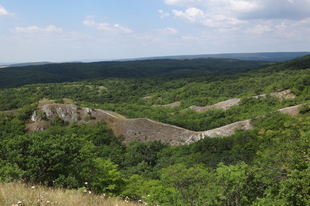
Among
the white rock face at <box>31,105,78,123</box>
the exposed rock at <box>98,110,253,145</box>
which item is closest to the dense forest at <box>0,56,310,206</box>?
the white rock face at <box>31,105,78,123</box>

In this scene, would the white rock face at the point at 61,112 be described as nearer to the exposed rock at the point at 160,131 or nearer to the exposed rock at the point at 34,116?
the exposed rock at the point at 34,116

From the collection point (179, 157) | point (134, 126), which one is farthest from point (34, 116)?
point (179, 157)

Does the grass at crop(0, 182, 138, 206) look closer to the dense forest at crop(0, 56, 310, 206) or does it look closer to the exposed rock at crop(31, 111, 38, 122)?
the dense forest at crop(0, 56, 310, 206)

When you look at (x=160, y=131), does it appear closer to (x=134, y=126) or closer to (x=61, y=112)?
(x=134, y=126)

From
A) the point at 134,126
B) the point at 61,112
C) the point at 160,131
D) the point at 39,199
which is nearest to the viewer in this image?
the point at 39,199

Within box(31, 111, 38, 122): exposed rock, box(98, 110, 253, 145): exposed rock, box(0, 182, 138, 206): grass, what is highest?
box(0, 182, 138, 206): grass

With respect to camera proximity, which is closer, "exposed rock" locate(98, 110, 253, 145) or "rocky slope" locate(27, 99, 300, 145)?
"exposed rock" locate(98, 110, 253, 145)

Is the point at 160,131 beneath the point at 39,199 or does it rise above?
beneath

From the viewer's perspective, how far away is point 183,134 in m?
51.1

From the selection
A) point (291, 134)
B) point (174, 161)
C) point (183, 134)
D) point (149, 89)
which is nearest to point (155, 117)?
point (183, 134)

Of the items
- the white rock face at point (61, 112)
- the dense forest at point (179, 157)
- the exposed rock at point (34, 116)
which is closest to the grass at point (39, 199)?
the dense forest at point (179, 157)

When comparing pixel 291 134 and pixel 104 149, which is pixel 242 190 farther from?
pixel 104 149

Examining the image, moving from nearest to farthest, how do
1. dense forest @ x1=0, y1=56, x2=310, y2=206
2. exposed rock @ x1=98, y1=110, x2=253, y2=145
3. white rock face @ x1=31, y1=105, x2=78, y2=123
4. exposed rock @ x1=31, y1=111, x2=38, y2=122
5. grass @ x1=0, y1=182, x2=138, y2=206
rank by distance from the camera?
grass @ x1=0, y1=182, x2=138, y2=206
dense forest @ x1=0, y1=56, x2=310, y2=206
exposed rock @ x1=98, y1=110, x2=253, y2=145
exposed rock @ x1=31, y1=111, x2=38, y2=122
white rock face @ x1=31, y1=105, x2=78, y2=123

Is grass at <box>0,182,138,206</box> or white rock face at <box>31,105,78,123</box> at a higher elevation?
grass at <box>0,182,138,206</box>
